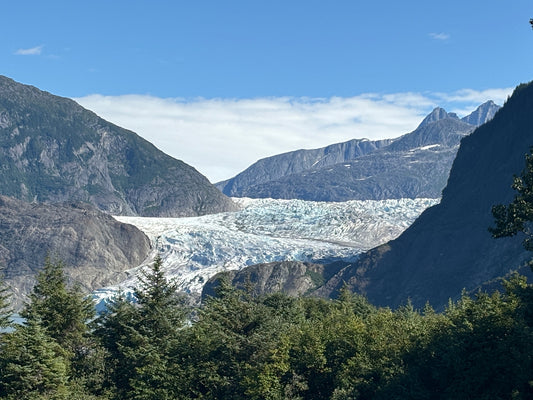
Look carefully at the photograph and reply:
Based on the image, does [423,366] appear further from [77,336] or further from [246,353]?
[77,336]

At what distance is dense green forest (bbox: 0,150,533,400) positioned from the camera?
187 ft

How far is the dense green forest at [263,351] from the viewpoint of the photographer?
187ft

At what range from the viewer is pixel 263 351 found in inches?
2815

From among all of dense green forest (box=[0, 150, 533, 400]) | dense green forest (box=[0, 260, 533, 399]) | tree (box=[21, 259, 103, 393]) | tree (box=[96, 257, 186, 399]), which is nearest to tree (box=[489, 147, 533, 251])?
dense green forest (box=[0, 150, 533, 400])

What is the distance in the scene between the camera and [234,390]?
232 feet

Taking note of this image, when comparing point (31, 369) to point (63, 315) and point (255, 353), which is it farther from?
point (255, 353)

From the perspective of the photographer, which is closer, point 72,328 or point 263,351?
point 263,351

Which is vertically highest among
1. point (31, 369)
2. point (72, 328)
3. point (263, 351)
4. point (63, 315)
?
point (63, 315)

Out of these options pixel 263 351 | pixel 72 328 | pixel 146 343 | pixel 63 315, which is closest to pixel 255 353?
pixel 263 351

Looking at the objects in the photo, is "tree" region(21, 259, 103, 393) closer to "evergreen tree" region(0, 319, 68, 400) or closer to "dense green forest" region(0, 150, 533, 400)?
"dense green forest" region(0, 150, 533, 400)

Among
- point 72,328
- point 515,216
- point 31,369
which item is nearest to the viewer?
point 515,216

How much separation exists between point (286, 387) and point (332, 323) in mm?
13913

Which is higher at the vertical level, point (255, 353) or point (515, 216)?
point (515, 216)

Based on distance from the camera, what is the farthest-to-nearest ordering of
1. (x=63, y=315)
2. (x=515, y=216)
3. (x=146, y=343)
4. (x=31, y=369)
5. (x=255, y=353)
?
(x=63, y=315), (x=146, y=343), (x=255, y=353), (x=31, y=369), (x=515, y=216)
